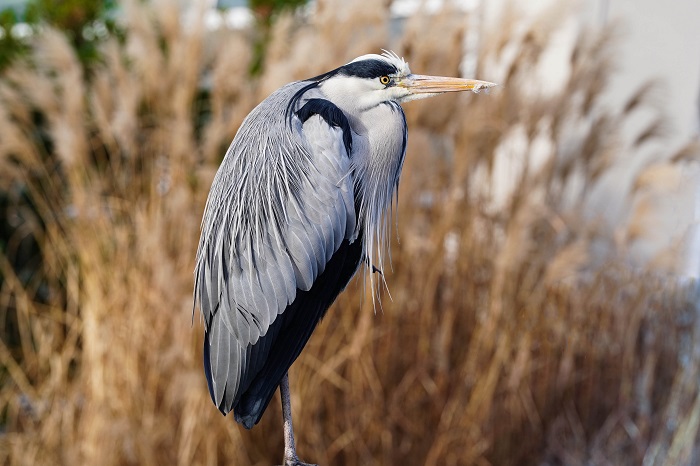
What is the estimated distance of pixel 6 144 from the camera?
2.18 metres

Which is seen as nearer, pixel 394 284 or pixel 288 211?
pixel 288 211

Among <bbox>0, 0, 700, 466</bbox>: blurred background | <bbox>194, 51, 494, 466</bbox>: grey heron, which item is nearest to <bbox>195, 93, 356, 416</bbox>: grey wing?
<bbox>194, 51, 494, 466</bbox>: grey heron

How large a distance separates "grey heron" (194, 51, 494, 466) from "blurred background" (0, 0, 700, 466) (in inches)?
45.4

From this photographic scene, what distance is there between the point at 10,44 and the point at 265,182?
299 centimetres

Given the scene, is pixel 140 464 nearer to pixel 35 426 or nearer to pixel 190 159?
pixel 35 426

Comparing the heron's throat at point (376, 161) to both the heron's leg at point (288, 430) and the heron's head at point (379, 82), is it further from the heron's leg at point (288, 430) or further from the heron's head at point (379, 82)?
the heron's leg at point (288, 430)

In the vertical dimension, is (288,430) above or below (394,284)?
above

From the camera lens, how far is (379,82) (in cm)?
80

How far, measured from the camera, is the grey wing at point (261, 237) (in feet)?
2.77

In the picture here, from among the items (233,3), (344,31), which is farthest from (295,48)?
(233,3)

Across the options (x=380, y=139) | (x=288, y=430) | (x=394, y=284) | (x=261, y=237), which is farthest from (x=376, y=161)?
(x=394, y=284)

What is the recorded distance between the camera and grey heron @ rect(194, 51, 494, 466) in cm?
81

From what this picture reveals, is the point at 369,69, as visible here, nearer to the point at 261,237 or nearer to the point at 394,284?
the point at 261,237

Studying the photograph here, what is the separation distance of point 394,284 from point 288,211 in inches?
57.4
